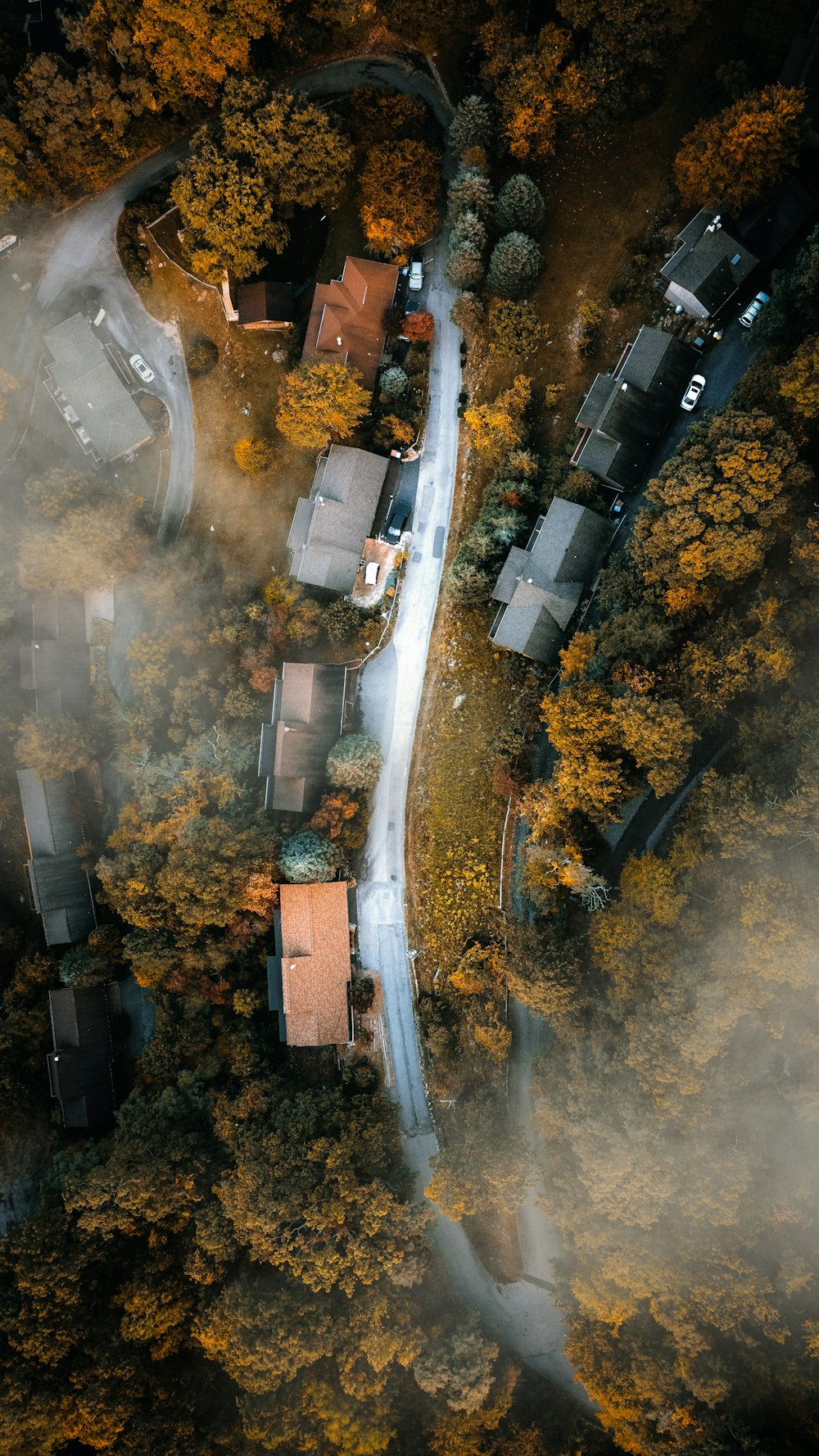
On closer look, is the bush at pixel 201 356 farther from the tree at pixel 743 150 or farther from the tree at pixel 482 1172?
the tree at pixel 482 1172

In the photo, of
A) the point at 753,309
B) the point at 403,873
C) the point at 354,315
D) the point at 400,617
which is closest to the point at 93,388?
the point at 354,315

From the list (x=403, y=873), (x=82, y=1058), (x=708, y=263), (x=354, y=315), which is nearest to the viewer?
(x=708, y=263)

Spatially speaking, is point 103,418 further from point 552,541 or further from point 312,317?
point 552,541

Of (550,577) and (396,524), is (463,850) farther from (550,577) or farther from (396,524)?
(396,524)

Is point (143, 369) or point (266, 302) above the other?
point (266, 302)

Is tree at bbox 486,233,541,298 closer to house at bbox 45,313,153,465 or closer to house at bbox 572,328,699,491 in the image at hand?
house at bbox 572,328,699,491

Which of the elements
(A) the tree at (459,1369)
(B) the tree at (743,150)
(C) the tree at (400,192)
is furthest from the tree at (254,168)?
(A) the tree at (459,1369)
